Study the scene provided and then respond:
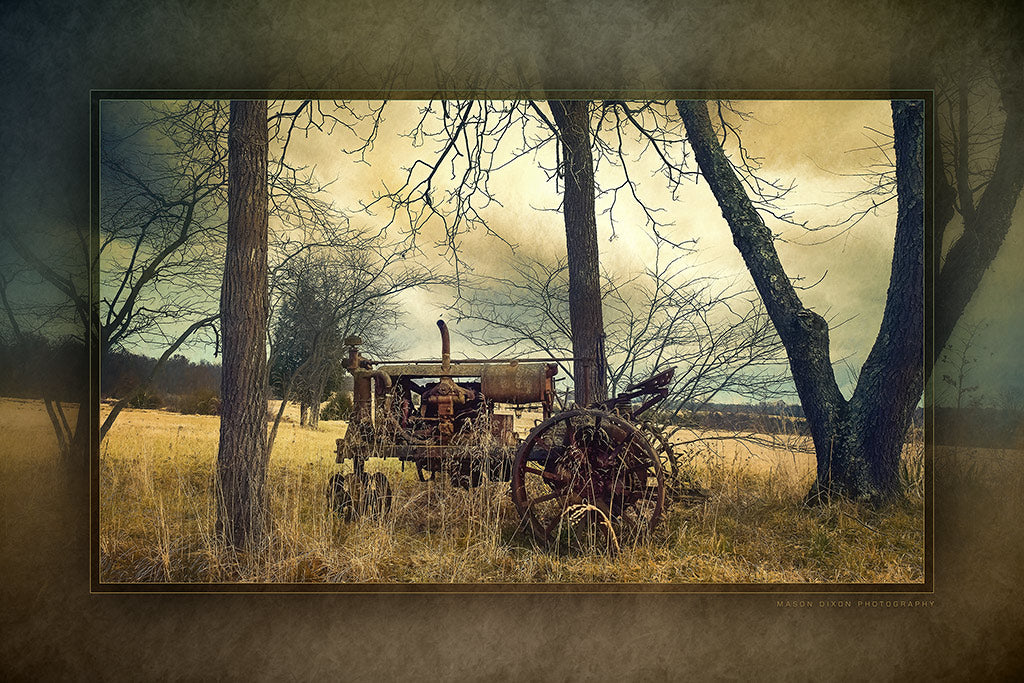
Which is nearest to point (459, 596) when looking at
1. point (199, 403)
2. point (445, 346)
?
point (445, 346)

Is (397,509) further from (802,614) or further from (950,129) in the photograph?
(950,129)

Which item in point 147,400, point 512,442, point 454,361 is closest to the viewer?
point 147,400

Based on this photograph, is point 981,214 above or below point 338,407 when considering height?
above

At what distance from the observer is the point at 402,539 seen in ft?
10.2

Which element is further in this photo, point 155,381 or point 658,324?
point 658,324

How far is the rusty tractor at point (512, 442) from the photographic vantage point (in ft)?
10.2

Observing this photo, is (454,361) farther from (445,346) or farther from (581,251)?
(581,251)

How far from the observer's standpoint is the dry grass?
3041 mm

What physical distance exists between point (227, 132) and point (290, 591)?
2.67 m

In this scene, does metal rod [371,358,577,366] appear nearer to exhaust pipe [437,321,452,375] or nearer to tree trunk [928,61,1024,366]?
exhaust pipe [437,321,452,375]

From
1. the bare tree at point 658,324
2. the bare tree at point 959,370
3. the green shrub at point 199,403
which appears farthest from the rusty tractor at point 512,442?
the bare tree at point 959,370

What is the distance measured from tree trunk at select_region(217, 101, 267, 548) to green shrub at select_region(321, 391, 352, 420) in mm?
353

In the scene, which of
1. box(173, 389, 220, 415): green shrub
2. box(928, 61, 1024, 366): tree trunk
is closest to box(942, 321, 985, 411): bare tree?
box(928, 61, 1024, 366): tree trunk

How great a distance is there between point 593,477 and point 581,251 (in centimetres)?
137
